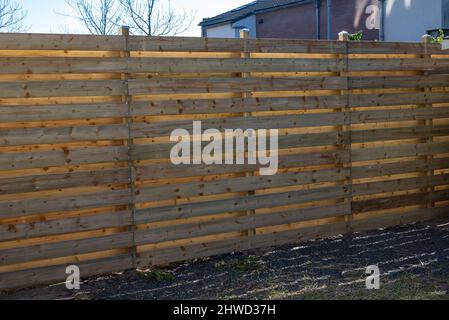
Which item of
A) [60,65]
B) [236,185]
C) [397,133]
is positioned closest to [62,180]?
[60,65]

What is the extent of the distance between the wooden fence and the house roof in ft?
64.8

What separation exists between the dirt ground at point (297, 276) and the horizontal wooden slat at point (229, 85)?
5.86 feet

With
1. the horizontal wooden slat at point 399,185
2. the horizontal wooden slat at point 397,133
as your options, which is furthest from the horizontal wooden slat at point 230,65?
the horizontal wooden slat at point 399,185

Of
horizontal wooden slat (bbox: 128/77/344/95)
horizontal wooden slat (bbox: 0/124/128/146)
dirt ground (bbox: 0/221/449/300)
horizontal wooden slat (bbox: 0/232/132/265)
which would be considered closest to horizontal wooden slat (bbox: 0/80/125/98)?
horizontal wooden slat (bbox: 128/77/344/95)

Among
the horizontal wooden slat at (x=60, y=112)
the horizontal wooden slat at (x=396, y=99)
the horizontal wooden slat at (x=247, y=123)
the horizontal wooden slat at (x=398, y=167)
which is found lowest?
the horizontal wooden slat at (x=398, y=167)

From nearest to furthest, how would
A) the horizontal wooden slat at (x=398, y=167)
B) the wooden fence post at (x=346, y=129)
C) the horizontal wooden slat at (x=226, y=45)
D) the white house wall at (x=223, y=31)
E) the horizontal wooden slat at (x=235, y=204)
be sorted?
the horizontal wooden slat at (x=226, y=45), the horizontal wooden slat at (x=235, y=204), the wooden fence post at (x=346, y=129), the horizontal wooden slat at (x=398, y=167), the white house wall at (x=223, y=31)

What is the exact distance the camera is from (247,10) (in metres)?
29.5

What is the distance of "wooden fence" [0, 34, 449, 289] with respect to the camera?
16.7ft

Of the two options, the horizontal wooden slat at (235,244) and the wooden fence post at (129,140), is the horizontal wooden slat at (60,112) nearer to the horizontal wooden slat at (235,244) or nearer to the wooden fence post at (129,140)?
the wooden fence post at (129,140)

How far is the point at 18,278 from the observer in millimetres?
5102

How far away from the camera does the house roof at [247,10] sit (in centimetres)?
2707

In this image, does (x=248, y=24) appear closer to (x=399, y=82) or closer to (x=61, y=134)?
(x=399, y=82)

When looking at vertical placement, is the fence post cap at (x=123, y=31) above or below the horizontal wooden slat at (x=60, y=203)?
above
